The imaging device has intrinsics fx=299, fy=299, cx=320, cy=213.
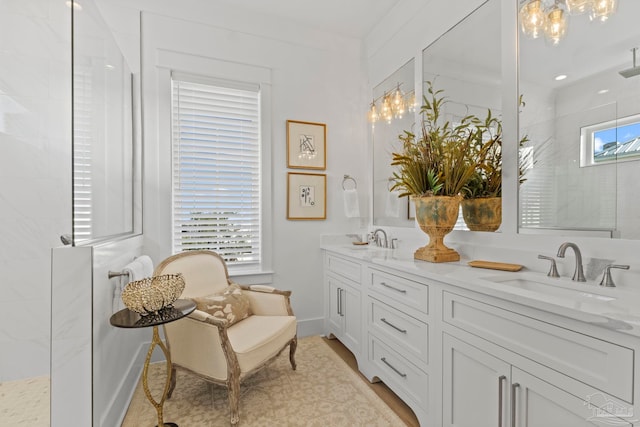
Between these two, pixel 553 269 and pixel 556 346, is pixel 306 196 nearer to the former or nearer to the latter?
pixel 553 269

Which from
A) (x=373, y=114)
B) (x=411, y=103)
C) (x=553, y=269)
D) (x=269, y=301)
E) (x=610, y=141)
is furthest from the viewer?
(x=373, y=114)

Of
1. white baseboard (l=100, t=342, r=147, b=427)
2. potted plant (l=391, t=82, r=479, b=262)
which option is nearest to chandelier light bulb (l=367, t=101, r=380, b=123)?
potted plant (l=391, t=82, r=479, b=262)

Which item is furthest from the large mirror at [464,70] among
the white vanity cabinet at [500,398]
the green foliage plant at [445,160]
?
the white vanity cabinet at [500,398]

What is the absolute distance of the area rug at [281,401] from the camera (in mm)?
1721

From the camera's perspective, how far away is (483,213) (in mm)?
1842

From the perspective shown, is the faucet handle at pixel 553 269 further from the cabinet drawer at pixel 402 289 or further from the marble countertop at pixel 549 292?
the cabinet drawer at pixel 402 289

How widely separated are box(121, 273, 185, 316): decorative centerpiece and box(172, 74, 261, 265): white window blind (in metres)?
1.06

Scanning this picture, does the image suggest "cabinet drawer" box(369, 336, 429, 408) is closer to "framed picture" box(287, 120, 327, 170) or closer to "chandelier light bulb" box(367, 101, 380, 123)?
"framed picture" box(287, 120, 327, 170)

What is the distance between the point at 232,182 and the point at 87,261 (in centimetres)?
143

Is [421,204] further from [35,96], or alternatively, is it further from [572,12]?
[35,96]

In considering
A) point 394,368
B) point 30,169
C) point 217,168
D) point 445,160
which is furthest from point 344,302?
point 30,169

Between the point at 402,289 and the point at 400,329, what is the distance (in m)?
0.24

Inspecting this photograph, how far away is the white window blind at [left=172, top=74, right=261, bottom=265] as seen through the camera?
2541 millimetres

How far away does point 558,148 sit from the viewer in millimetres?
1466
